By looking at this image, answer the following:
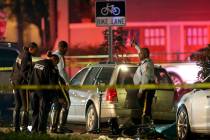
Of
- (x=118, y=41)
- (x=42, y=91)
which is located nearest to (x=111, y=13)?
(x=42, y=91)

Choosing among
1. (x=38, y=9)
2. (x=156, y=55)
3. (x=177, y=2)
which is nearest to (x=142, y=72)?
(x=156, y=55)

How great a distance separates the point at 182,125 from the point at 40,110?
110 inches

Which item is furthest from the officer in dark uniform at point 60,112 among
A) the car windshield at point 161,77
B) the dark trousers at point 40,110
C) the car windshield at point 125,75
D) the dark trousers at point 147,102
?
A: the car windshield at point 161,77

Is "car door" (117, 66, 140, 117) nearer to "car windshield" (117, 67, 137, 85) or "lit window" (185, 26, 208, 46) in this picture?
"car windshield" (117, 67, 137, 85)

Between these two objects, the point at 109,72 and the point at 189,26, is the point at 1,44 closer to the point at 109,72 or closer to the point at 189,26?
the point at 109,72

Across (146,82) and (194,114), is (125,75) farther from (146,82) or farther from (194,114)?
(194,114)

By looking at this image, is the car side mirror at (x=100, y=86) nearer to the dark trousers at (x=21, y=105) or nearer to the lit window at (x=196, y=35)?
the dark trousers at (x=21, y=105)

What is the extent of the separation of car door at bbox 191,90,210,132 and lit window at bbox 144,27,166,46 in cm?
1968

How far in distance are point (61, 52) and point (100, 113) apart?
5.45 feet

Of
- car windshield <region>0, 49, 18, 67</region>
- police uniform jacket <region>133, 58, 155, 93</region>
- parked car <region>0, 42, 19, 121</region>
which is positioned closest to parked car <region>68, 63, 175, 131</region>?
police uniform jacket <region>133, 58, 155, 93</region>

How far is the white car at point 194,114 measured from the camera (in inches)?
594

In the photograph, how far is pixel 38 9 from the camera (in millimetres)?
39688

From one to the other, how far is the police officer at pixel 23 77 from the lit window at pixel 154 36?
18.6 meters

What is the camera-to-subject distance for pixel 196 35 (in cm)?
3503
